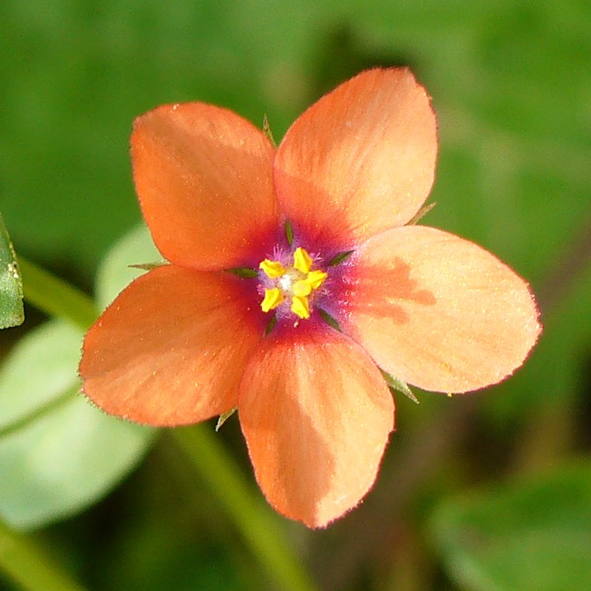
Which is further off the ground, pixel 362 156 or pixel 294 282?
pixel 362 156

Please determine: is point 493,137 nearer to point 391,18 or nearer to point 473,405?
point 391,18

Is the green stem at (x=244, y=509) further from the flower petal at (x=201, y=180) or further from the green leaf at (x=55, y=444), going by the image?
the flower petal at (x=201, y=180)

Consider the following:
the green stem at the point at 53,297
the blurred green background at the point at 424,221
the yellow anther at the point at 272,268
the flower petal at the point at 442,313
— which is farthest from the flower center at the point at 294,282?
the blurred green background at the point at 424,221

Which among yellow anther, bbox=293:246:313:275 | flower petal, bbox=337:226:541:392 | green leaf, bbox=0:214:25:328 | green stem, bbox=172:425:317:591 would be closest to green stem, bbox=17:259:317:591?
green stem, bbox=172:425:317:591

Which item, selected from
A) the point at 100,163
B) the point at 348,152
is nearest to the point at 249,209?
the point at 348,152

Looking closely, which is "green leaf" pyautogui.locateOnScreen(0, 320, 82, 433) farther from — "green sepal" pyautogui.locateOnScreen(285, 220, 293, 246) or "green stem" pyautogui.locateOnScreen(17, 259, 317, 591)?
"green sepal" pyautogui.locateOnScreen(285, 220, 293, 246)

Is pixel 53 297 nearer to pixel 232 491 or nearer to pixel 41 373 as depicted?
pixel 41 373

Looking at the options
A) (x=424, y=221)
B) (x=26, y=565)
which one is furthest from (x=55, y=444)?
(x=424, y=221)

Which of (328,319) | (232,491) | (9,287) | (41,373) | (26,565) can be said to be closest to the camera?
(9,287)
